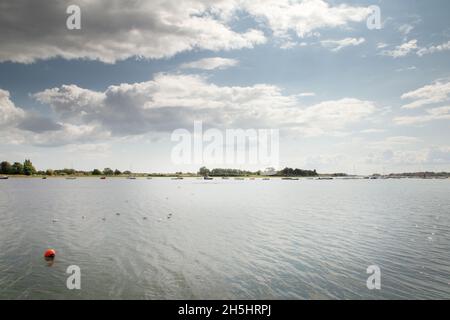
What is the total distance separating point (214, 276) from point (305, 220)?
103ft

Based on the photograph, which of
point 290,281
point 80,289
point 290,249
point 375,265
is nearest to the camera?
point 80,289

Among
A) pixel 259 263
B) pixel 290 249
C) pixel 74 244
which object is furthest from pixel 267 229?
pixel 74 244

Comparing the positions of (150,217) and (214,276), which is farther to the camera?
(150,217)

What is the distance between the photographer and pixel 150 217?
172 feet

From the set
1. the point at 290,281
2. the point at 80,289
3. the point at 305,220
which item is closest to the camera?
the point at 80,289

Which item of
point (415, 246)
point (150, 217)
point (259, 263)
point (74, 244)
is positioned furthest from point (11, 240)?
point (415, 246)

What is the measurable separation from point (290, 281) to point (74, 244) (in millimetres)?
24083

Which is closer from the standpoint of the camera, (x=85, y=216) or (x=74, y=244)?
(x=74, y=244)

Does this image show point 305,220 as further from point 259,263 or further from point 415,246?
point 259,263

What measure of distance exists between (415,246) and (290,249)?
1452 cm

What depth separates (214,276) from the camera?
22.6 meters

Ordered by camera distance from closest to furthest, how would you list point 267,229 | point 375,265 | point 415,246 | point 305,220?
point 375,265, point 415,246, point 267,229, point 305,220
